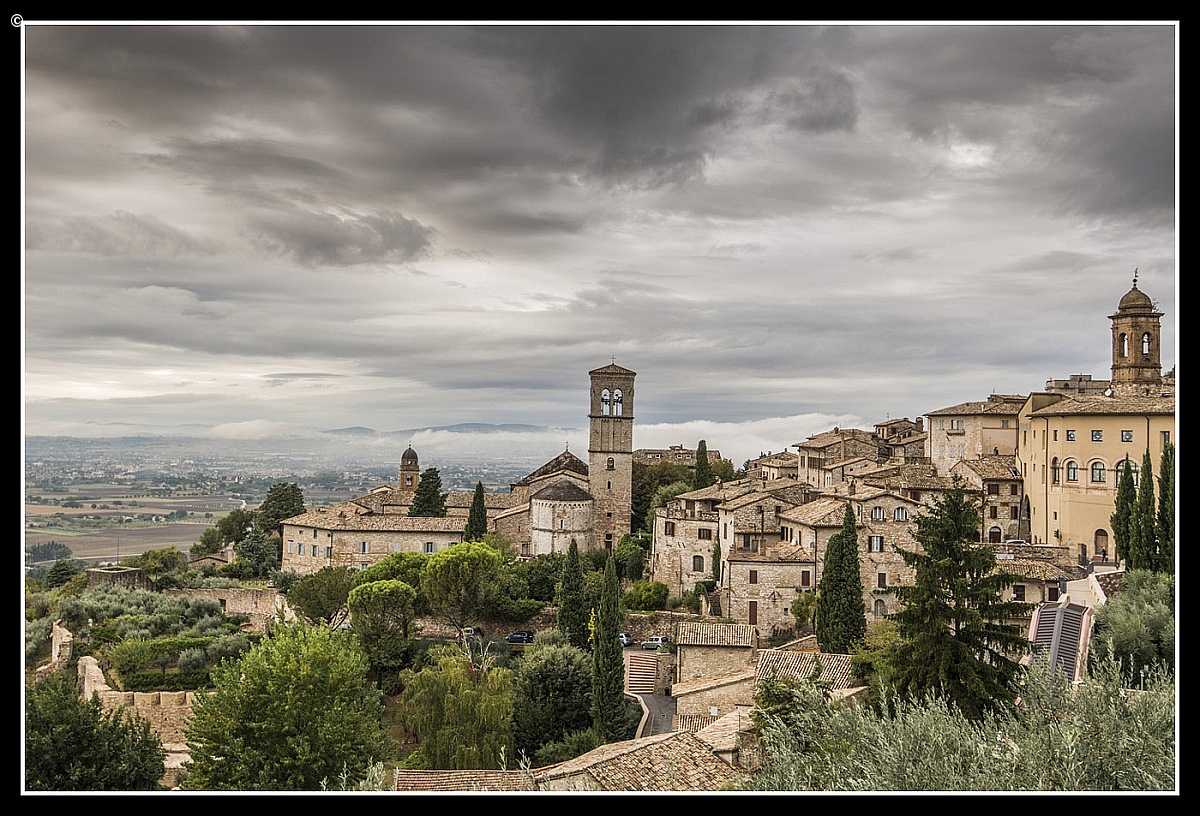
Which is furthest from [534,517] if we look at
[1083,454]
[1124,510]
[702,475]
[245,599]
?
[1124,510]

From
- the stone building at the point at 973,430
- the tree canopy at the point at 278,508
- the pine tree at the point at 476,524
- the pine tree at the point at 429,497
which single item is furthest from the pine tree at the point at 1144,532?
the tree canopy at the point at 278,508

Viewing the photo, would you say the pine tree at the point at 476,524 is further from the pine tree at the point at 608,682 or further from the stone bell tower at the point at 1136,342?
the stone bell tower at the point at 1136,342

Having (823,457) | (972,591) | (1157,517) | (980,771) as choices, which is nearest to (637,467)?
(823,457)

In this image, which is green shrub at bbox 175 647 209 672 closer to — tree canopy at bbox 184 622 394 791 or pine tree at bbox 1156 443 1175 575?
tree canopy at bbox 184 622 394 791

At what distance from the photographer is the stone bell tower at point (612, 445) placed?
28.9 meters

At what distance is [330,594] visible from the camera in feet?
66.1

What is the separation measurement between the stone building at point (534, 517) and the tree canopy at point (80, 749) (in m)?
14.9

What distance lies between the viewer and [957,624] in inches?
402

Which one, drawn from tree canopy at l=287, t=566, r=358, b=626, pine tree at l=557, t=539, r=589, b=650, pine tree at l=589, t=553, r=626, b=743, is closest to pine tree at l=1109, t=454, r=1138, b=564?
pine tree at l=589, t=553, r=626, b=743

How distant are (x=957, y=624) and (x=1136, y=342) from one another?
19.2 metres

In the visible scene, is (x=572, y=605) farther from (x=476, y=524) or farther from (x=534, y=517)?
(x=534, y=517)

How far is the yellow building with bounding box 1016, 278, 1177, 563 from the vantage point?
62.2ft
